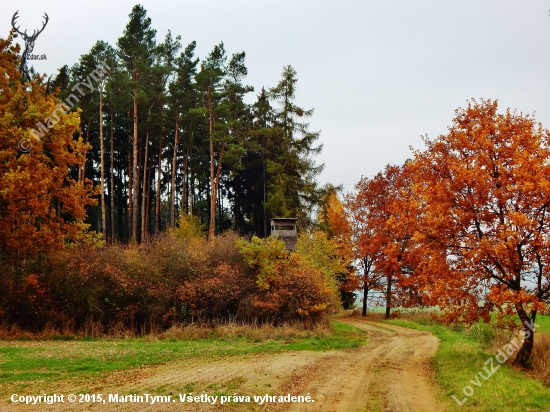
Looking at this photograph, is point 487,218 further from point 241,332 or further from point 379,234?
point 379,234

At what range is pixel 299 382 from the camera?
11977 millimetres

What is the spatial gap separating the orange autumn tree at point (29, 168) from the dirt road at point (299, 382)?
11.7 metres

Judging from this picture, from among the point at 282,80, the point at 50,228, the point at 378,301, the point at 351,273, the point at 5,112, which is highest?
the point at 282,80

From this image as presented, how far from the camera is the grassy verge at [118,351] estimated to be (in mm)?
12031

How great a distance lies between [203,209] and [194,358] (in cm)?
3614

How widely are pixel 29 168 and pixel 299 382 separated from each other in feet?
53.2

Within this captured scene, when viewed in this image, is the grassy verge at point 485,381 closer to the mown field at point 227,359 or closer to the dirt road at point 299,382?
the mown field at point 227,359

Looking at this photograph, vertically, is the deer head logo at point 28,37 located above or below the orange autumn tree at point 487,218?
above

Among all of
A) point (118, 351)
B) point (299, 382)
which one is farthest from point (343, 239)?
point (299, 382)

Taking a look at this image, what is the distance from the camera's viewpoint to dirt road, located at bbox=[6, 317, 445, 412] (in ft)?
31.6

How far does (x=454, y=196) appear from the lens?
15039 mm

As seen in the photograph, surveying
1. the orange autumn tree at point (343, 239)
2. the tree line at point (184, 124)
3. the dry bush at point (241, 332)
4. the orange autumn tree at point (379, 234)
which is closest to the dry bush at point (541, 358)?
the dry bush at point (241, 332)

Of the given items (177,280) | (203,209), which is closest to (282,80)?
(203,209)

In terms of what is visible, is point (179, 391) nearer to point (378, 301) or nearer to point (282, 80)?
point (378, 301)
